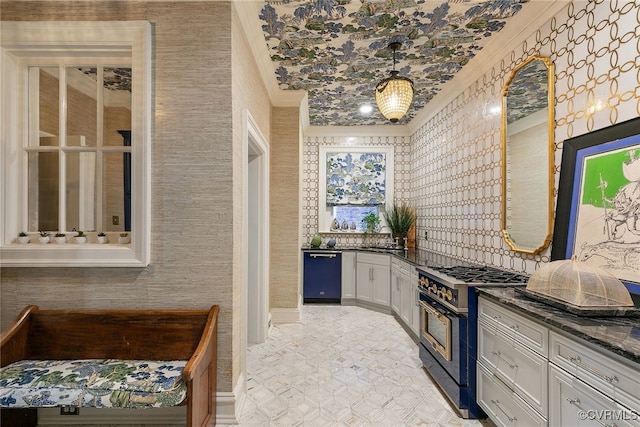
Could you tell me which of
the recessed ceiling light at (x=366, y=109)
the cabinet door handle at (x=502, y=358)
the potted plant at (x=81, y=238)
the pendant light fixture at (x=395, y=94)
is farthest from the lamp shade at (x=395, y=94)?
the potted plant at (x=81, y=238)

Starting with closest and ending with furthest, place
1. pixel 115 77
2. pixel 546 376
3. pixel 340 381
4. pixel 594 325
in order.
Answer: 1. pixel 594 325
2. pixel 546 376
3. pixel 115 77
4. pixel 340 381

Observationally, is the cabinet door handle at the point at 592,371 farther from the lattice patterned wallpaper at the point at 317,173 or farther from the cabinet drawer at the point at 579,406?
the lattice patterned wallpaper at the point at 317,173

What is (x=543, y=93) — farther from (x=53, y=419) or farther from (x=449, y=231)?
(x=53, y=419)

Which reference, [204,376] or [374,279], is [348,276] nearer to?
[374,279]

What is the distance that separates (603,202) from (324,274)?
3658mm

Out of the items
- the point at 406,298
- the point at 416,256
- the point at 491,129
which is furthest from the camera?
the point at 416,256

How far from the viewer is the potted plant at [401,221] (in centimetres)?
489

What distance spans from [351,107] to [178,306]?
135 inches

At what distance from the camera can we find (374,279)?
4637mm

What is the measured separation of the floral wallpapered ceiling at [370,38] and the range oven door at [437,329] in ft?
7.38

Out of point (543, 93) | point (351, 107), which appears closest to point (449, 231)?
point (543, 93)

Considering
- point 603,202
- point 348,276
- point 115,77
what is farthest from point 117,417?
point 348,276

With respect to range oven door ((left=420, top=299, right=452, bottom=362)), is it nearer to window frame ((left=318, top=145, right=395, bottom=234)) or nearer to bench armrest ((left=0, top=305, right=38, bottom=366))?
window frame ((left=318, top=145, right=395, bottom=234))

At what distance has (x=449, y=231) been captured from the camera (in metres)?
3.68
